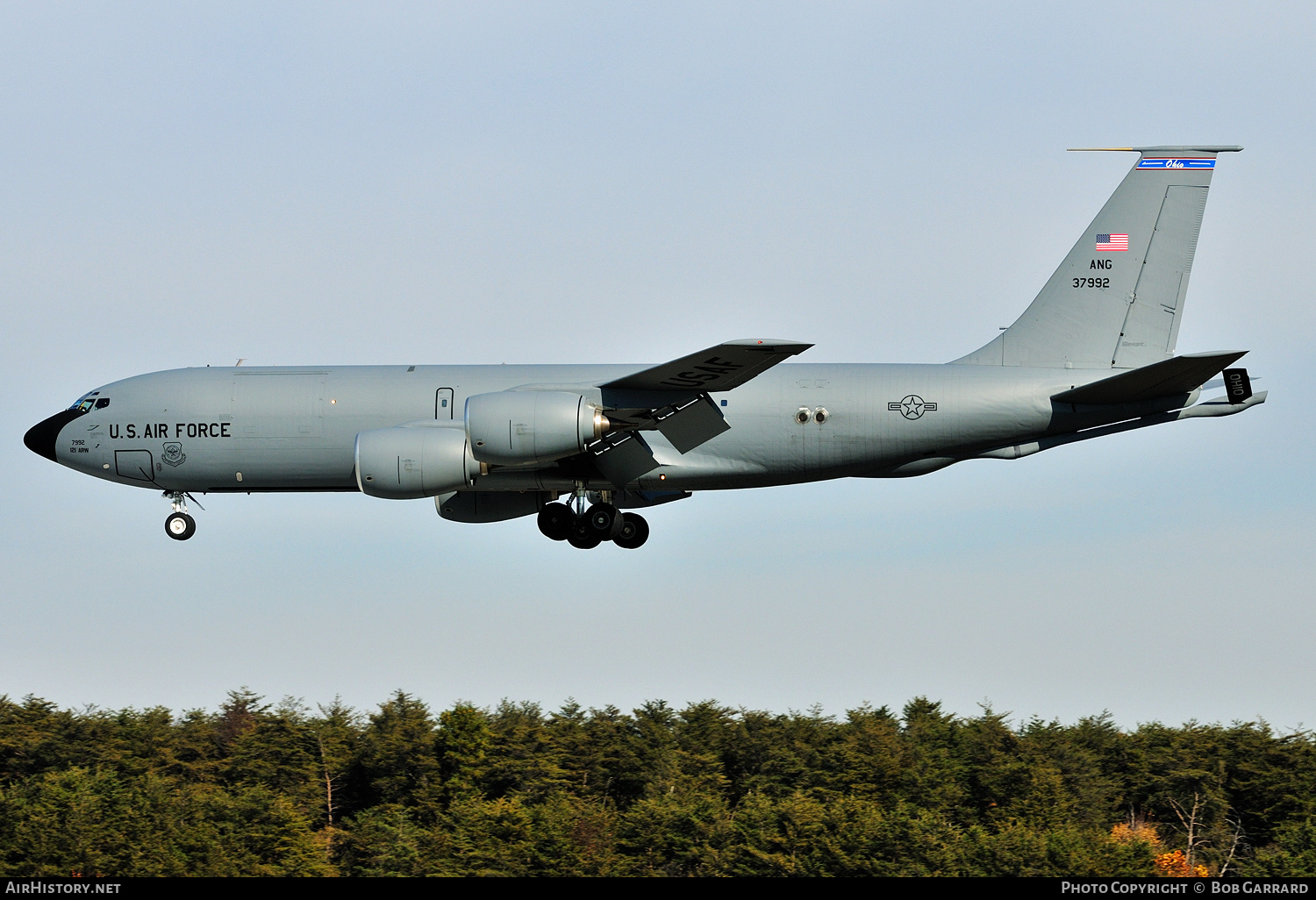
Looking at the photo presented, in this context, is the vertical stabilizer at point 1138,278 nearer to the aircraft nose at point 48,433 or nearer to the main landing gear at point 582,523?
the main landing gear at point 582,523

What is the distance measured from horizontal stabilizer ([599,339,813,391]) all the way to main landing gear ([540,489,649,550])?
4.36m

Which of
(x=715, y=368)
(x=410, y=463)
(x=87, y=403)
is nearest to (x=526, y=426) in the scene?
(x=410, y=463)

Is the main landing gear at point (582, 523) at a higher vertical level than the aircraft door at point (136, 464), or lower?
lower

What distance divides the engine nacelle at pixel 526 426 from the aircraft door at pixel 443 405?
10.2 ft

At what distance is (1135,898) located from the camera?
1115 inches

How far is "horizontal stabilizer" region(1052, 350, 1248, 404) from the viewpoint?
29.2 m

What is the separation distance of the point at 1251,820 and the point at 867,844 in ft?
74.1

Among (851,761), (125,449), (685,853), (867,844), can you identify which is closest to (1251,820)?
(851,761)

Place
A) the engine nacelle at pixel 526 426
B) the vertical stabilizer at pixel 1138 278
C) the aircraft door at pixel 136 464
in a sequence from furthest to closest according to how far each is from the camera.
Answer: the aircraft door at pixel 136 464
the vertical stabilizer at pixel 1138 278
the engine nacelle at pixel 526 426

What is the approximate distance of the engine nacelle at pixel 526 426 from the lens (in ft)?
101

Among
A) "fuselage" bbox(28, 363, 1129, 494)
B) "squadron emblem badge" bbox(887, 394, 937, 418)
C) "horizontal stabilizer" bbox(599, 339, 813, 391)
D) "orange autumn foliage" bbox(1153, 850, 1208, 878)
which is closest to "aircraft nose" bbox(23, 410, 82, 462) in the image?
"fuselage" bbox(28, 363, 1129, 494)

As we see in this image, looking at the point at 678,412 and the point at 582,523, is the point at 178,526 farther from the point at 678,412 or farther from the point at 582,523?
the point at 678,412

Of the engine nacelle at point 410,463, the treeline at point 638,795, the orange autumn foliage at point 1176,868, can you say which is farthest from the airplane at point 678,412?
the orange autumn foliage at point 1176,868

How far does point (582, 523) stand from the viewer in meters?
35.4
